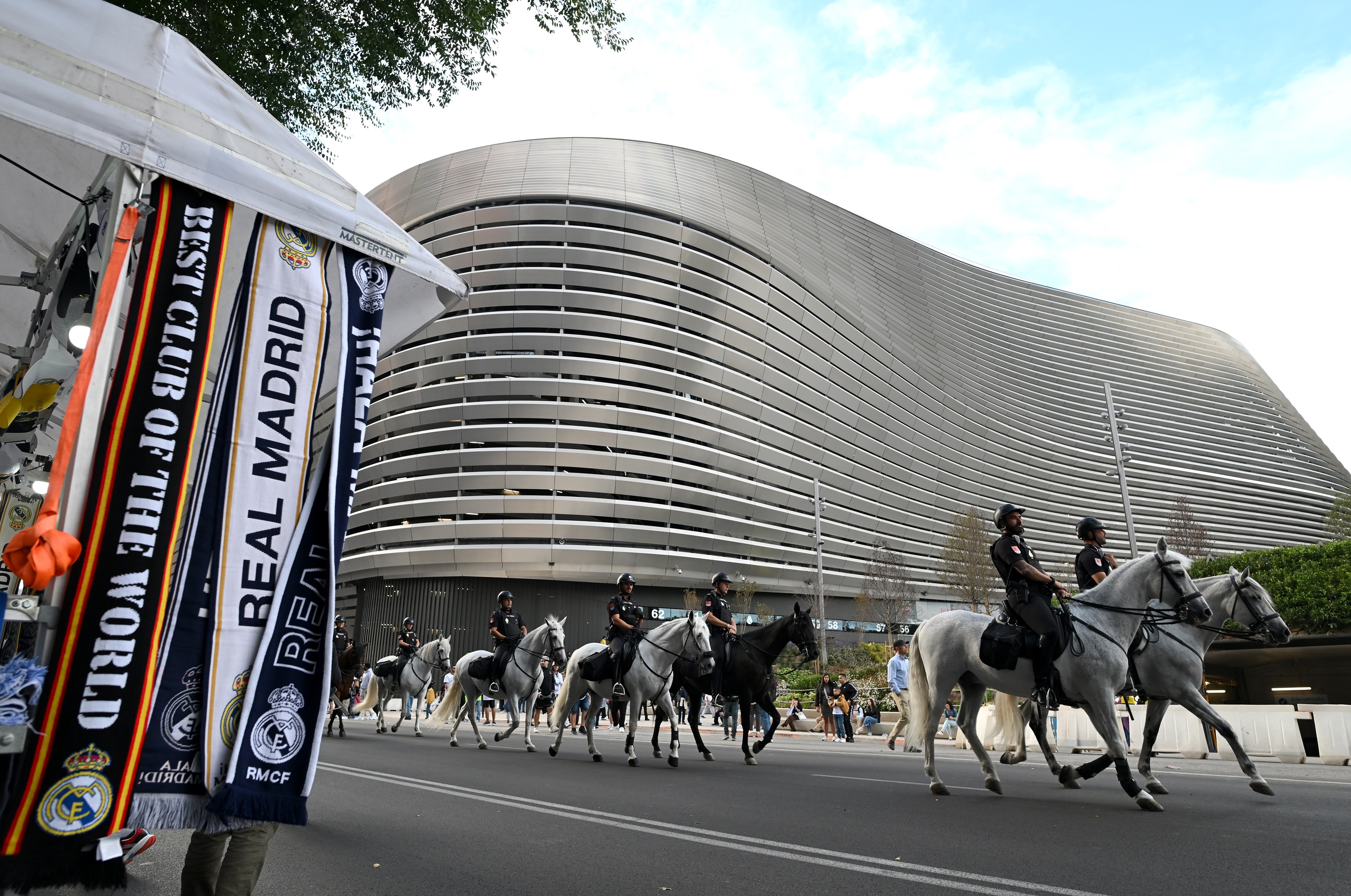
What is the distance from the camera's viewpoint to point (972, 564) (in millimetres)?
42375

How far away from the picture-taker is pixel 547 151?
2633 inches

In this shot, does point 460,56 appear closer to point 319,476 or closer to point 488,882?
point 319,476

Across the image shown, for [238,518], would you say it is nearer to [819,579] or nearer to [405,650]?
[405,650]

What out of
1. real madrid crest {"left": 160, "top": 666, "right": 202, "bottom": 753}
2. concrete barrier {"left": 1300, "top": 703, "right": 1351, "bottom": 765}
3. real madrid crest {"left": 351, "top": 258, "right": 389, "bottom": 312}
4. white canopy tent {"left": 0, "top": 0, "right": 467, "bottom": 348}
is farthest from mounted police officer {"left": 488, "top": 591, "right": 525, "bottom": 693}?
concrete barrier {"left": 1300, "top": 703, "right": 1351, "bottom": 765}

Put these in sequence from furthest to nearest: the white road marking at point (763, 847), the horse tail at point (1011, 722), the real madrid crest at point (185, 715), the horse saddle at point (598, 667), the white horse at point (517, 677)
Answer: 1. the white horse at point (517, 677)
2. the horse saddle at point (598, 667)
3. the horse tail at point (1011, 722)
4. the white road marking at point (763, 847)
5. the real madrid crest at point (185, 715)

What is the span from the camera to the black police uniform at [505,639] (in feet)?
49.0

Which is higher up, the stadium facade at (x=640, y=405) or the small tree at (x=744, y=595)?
the stadium facade at (x=640, y=405)

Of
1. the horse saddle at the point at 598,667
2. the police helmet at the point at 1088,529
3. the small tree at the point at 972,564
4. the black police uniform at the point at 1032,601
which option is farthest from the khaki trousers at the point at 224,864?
the small tree at the point at 972,564

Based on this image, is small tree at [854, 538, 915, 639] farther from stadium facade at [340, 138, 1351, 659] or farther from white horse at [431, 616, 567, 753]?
white horse at [431, 616, 567, 753]

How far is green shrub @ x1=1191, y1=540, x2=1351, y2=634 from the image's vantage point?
17453 millimetres

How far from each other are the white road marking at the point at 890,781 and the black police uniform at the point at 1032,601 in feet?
5.50

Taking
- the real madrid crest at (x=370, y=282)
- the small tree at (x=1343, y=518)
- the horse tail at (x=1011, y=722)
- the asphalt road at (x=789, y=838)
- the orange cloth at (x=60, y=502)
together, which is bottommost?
the asphalt road at (x=789, y=838)

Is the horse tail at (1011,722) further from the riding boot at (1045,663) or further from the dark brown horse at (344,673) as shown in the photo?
the dark brown horse at (344,673)

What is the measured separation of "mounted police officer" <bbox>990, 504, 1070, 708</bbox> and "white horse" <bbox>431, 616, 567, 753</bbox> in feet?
26.2
